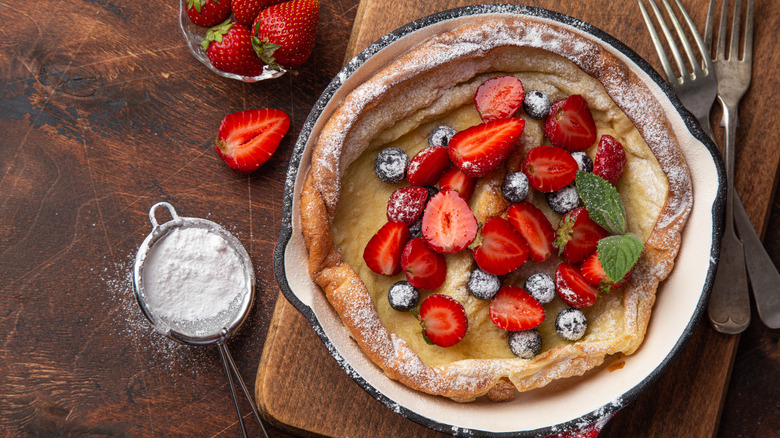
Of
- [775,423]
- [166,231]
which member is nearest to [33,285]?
[166,231]

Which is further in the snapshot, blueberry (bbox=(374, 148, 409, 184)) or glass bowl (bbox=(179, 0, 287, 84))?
glass bowl (bbox=(179, 0, 287, 84))

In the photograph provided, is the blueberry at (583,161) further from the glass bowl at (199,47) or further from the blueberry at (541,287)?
the glass bowl at (199,47)

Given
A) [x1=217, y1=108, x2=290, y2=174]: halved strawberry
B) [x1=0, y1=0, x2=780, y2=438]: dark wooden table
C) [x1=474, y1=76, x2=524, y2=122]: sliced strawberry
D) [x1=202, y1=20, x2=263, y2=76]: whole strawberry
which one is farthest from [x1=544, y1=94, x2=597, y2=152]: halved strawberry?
[x1=202, y1=20, x2=263, y2=76]: whole strawberry

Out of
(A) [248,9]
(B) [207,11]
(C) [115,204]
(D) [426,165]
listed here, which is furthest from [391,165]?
(C) [115,204]

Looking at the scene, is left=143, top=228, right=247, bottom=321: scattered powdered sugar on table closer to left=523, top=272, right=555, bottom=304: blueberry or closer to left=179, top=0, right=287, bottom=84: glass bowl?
left=179, top=0, right=287, bottom=84: glass bowl

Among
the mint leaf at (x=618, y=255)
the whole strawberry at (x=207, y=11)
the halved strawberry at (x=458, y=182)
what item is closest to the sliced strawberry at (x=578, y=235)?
the mint leaf at (x=618, y=255)

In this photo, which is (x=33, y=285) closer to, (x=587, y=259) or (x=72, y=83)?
(x=72, y=83)
